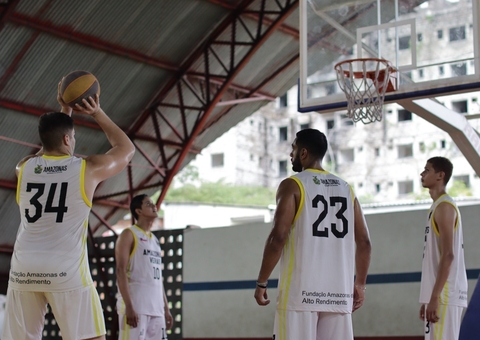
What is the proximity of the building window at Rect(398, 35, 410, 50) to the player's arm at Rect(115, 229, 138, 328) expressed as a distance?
377 cm

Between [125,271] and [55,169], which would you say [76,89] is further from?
[125,271]

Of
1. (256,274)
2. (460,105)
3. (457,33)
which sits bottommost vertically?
(256,274)

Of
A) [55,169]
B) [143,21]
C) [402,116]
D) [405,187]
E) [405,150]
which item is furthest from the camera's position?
[402,116]

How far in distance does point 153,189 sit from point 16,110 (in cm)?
408

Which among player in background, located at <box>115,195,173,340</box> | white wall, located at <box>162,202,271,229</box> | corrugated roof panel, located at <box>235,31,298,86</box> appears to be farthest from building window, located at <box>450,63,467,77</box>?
white wall, located at <box>162,202,271,229</box>

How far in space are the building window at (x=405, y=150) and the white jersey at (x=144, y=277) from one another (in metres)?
40.6

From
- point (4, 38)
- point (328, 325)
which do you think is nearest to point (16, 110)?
point (4, 38)

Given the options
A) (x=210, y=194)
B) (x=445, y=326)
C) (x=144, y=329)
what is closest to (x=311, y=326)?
(x=445, y=326)

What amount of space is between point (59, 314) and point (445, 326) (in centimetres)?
318

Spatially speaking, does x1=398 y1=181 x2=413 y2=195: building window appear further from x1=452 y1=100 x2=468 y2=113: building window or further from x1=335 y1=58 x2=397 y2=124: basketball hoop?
x1=335 y1=58 x2=397 y2=124: basketball hoop

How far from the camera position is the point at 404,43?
812 centimetres

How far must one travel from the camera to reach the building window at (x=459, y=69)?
746 cm

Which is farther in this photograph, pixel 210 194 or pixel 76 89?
pixel 210 194

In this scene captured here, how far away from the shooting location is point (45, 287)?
4.30 m
